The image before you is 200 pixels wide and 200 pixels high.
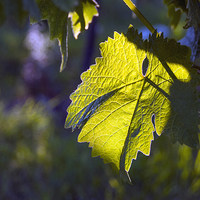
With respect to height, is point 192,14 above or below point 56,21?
below

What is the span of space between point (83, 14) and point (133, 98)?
5.8 inches

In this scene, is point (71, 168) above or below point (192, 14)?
above

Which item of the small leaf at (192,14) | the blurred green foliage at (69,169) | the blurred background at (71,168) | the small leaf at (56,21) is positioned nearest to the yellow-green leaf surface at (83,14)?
the small leaf at (56,21)

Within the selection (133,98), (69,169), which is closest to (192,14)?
(133,98)

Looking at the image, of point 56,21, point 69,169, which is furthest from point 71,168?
point 56,21

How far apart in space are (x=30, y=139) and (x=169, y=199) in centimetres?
141

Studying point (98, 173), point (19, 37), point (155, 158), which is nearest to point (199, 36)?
point (155, 158)

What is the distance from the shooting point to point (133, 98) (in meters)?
0.26

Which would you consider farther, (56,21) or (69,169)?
(69,169)

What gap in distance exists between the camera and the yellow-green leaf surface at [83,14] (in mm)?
288

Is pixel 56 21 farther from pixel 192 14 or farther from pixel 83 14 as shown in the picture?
pixel 192 14

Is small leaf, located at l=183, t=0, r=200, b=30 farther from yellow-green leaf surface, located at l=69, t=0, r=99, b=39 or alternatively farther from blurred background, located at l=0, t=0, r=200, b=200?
blurred background, located at l=0, t=0, r=200, b=200

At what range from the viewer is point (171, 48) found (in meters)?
0.23

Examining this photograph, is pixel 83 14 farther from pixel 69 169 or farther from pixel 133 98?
pixel 69 169
